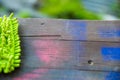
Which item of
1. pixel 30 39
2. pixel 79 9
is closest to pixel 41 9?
pixel 79 9

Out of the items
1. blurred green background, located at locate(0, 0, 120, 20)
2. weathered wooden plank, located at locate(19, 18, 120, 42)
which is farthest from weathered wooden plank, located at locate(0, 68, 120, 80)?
blurred green background, located at locate(0, 0, 120, 20)

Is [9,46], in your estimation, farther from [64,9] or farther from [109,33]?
[64,9]

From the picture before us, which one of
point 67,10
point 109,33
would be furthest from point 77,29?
point 67,10

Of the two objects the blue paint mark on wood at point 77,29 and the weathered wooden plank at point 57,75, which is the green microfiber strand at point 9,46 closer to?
the weathered wooden plank at point 57,75

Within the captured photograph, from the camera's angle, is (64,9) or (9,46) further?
(64,9)

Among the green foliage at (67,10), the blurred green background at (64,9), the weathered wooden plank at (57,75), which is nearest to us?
the weathered wooden plank at (57,75)

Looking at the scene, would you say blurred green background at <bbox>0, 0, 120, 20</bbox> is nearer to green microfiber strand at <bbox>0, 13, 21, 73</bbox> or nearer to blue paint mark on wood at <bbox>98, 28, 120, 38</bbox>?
blue paint mark on wood at <bbox>98, 28, 120, 38</bbox>

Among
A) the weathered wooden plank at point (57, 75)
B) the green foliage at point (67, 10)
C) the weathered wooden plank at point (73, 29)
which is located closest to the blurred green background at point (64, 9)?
the green foliage at point (67, 10)
